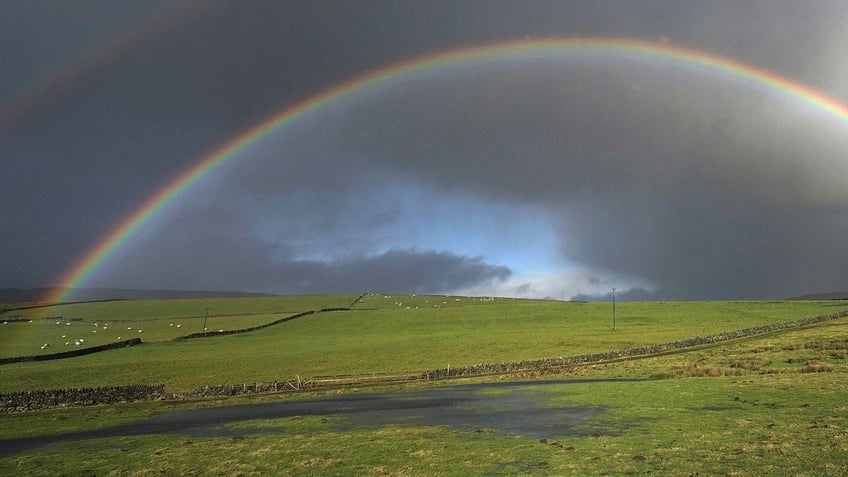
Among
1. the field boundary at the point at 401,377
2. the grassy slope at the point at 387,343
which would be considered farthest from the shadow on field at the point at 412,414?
the grassy slope at the point at 387,343

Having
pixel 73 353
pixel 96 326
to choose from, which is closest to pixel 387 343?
pixel 73 353

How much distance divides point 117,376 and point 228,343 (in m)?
36.7

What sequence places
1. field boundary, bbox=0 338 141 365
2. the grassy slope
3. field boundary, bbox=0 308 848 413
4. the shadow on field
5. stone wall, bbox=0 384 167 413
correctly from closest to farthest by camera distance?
1. the shadow on field
2. stone wall, bbox=0 384 167 413
3. field boundary, bbox=0 308 848 413
4. the grassy slope
5. field boundary, bbox=0 338 141 365

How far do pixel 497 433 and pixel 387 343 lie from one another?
68932 millimetres

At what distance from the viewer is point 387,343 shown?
95.6 meters

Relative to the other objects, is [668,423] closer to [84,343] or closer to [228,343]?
[228,343]

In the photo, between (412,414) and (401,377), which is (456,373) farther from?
(412,414)

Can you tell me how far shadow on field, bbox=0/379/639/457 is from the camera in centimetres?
3025

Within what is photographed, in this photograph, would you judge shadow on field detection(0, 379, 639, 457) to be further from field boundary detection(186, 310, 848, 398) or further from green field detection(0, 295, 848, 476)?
field boundary detection(186, 310, 848, 398)

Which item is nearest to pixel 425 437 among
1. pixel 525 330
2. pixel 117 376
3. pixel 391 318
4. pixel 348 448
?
pixel 348 448

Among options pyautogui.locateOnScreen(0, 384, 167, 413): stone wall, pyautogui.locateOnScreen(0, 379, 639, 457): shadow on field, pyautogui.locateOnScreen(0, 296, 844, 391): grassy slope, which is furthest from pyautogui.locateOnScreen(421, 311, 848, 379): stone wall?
pyautogui.locateOnScreen(0, 384, 167, 413): stone wall

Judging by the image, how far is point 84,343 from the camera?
356 ft

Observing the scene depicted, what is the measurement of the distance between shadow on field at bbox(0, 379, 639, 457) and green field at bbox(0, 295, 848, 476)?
1208mm

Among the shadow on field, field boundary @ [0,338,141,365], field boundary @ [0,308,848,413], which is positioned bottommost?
field boundary @ [0,338,141,365]
